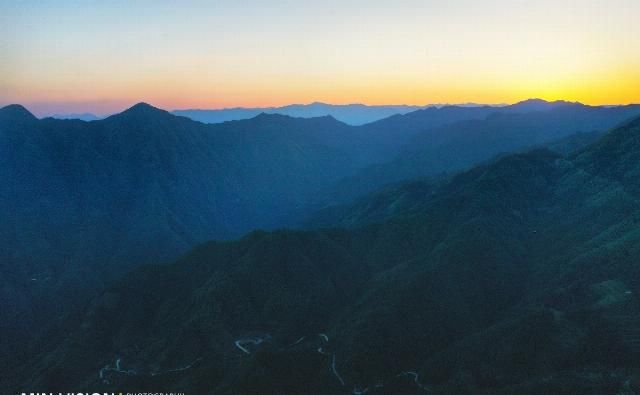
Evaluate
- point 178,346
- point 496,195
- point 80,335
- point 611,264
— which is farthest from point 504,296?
point 80,335

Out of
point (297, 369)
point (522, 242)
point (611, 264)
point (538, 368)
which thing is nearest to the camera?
point (538, 368)

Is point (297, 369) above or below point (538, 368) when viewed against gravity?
below

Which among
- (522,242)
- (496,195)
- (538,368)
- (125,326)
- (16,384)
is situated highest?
(496,195)

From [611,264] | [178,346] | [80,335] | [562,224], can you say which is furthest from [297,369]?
[562,224]

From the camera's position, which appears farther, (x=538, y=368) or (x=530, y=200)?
(x=530, y=200)

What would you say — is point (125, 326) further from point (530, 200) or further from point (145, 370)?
point (530, 200)

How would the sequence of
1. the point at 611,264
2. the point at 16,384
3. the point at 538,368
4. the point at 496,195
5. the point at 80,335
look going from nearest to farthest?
the point at 538,368 < the point at 611,264 < the point at 16,384 < the point at 80,335 < the point at 496,195
